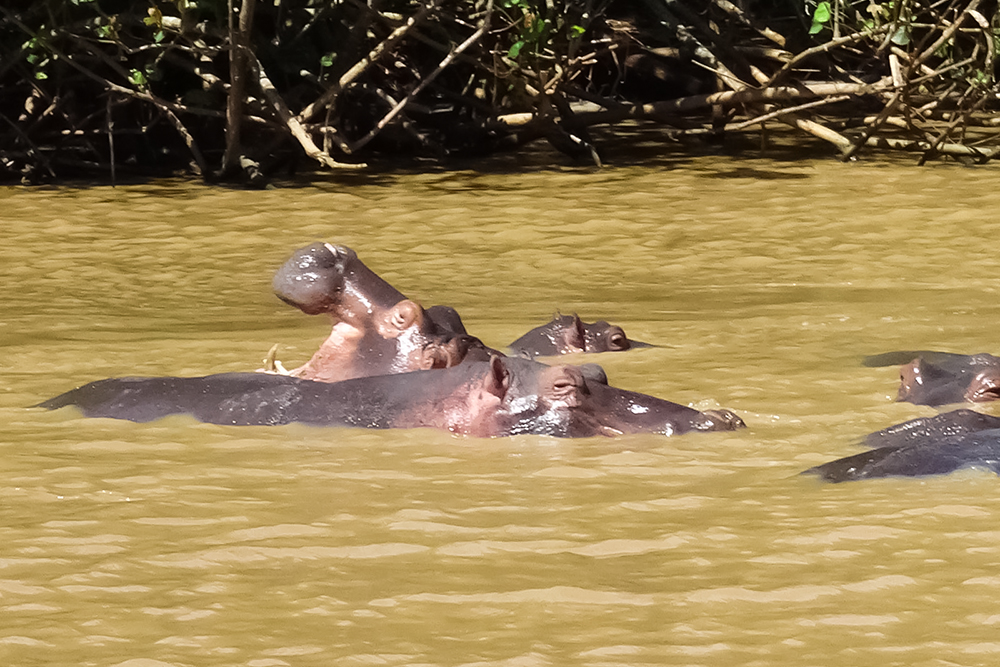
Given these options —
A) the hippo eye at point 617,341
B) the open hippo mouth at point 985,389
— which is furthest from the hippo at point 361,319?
the open hippo mouth at point 985,389

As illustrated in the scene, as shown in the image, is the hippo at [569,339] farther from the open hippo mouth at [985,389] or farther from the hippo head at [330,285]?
the open hippo mouth at [985,389]

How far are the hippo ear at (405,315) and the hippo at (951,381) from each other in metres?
1.41

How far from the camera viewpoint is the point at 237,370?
5574mm

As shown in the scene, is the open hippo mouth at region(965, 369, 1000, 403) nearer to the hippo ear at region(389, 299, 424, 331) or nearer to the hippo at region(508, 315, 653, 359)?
the hippo at region(508, 315, 653, 359)

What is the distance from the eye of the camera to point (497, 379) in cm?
438

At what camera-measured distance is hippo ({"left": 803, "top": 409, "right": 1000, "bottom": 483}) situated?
4020 mm

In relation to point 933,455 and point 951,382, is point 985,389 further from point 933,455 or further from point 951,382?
point 933,455

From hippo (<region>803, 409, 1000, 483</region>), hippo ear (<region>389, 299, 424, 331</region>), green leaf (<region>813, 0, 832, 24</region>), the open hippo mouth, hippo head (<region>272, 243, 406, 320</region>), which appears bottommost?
the open hippo mouth

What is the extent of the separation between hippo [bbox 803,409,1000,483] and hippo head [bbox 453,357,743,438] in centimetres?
50

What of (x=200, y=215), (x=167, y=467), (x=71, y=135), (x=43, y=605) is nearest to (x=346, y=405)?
(x=167, y=467)

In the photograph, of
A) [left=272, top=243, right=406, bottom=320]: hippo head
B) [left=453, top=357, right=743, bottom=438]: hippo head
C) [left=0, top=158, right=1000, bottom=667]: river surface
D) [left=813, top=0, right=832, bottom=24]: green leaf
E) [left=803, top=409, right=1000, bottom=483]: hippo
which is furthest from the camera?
[left=813, top=0, right=832, bottom=24]: green leaf

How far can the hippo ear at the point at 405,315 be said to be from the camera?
4.76 meters

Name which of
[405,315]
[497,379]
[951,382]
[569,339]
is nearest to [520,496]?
[497,379]

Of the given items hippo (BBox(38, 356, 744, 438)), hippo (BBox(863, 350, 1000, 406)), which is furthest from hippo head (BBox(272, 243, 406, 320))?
hippo (BBox(863, 350, 1000, 406))
